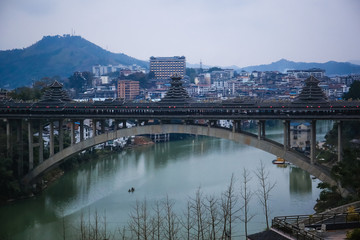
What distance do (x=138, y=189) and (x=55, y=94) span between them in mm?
5142

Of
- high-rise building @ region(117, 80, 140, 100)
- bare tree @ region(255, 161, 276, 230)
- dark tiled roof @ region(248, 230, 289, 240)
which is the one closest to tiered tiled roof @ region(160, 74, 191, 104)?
bare tree @ region(255, 161, 276, 230)

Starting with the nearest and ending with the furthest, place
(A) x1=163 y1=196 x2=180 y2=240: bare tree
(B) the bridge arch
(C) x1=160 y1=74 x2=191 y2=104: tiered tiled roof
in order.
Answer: (A) x1=163 y1=196 x2=180 y2=240: bare tree → (B) the bridge arch → (C) x1=160 y1=74 x2=191 y2=104: tiered tiled roof

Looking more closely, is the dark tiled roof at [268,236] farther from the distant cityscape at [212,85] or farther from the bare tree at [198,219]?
the distant cityscape at [212,85]

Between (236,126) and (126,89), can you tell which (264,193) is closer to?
(236,126)

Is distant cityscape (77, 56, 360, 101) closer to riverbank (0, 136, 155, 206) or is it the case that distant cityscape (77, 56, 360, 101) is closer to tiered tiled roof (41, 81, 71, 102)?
riverbank (0, 136, 155, 206)

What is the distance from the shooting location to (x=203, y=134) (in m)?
18.6

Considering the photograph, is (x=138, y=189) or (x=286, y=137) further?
(x=138, y=189)

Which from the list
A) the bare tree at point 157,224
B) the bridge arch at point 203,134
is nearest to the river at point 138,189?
the bare tree at point 157,224

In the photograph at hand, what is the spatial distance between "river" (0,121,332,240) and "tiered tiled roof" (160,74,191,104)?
355 cm

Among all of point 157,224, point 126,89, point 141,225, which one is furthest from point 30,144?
point 126,89

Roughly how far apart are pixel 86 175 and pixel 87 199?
211 inches

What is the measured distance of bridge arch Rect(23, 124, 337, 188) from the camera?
1680 centimetres

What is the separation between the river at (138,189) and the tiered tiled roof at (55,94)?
384 cm

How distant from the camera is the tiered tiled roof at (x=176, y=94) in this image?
786 inches
